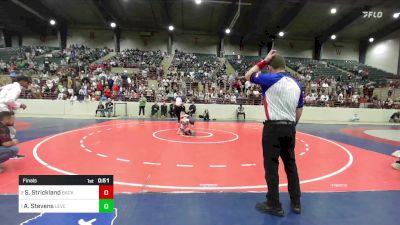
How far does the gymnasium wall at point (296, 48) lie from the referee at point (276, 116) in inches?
1448

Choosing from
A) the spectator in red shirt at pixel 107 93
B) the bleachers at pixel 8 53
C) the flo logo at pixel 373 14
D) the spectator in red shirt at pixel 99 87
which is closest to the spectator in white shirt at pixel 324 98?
the flo logo at pixel 373 14

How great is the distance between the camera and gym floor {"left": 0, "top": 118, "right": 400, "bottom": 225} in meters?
3.60

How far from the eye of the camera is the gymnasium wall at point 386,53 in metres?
33.2

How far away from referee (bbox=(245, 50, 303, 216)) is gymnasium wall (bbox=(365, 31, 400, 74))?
36391 millimetres

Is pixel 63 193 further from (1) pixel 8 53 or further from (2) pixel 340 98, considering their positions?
(1) pixel 8 53

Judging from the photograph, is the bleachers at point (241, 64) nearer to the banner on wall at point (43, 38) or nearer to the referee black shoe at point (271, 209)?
the banner on wall at point (43, 38)

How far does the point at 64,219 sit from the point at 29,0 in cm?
3067

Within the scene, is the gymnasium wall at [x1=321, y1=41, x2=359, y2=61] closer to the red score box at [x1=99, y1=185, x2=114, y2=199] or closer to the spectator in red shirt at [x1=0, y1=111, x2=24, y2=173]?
the spectator in red shirt at [x1=0, y1=111, x2=24, y2=173]

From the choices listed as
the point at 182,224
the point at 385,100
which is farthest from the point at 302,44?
the point at 182,224

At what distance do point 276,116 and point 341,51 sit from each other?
40.2 metres

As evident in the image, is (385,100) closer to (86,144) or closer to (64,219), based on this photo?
(86,144)

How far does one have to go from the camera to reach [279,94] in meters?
3.73

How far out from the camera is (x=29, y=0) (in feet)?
88.6

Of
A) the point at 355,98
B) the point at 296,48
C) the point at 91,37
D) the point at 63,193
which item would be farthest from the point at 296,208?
the point at 296,48
